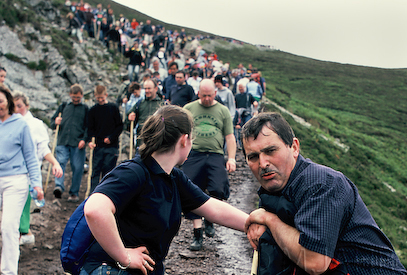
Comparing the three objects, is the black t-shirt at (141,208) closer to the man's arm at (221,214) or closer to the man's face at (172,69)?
the man's arm at (221,214)

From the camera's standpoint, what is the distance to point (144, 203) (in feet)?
6.95

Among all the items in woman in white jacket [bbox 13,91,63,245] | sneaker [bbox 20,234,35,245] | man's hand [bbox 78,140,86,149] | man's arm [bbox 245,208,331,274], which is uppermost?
man's arm [bbox 245,208,331,274]

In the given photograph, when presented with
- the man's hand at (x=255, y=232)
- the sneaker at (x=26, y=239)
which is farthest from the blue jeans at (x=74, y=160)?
the man's hand at (x=255, y=232)

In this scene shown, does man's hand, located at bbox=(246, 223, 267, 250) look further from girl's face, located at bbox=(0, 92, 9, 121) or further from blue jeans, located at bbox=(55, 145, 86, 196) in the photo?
blue jeans, located at bbox=(55, 145, 86, 196)

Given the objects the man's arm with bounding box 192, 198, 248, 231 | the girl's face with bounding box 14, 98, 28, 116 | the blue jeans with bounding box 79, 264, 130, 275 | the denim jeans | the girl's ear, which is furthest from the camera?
the denim jeans

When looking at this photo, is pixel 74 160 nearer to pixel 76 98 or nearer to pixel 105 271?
pixel 76 98

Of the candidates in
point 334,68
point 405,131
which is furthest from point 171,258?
point 334,68

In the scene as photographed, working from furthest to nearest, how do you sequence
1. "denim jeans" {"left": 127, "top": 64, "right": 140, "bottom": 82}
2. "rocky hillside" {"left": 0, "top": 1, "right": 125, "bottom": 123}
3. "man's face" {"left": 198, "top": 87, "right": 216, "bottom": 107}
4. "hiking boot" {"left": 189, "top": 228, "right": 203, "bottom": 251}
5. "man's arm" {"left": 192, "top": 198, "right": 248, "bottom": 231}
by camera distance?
"denim jeans" {"left": 127, "top": 64, "right": 140, "bottom": 82} < "rocky hillside" {"left": 0, "top": 1, "right": 125, "bottom": 123} < "man's face" {"left": 198, "top": 87, "right": 216, "bottom": 107} < "hiking boot" {"left": 189, "top": 228, "right": 203, "bottom": 251} < "man's arm" {"left": 192, "top": 198, "right": 248, "bottom": 231}

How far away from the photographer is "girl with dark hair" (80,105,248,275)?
196cm

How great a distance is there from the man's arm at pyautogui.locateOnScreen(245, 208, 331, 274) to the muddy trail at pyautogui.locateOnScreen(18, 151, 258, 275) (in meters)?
3.12

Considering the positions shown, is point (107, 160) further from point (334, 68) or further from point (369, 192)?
point (334, 68)

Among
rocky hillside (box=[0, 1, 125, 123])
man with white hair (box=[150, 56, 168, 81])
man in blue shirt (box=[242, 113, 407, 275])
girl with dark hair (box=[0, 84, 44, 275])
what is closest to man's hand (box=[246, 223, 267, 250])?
man in blue shirt (box=[242, 113, 407, 275])

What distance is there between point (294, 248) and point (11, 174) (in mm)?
3556

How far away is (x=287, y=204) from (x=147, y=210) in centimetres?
83
